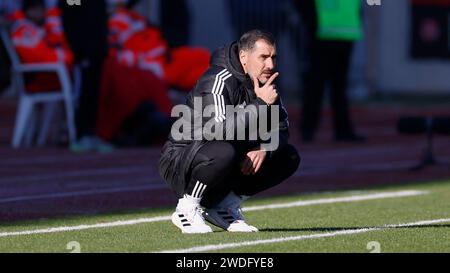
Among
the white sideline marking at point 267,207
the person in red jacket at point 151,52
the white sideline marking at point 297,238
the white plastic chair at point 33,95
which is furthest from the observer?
the person in red jacket at point 151,52

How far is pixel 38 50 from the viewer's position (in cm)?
1734

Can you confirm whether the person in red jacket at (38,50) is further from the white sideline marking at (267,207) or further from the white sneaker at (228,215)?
the white sneaker at (228,215)

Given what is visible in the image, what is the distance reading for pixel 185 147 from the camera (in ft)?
28.9

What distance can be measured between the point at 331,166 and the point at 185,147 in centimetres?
651

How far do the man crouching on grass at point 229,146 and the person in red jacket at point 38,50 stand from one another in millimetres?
8558

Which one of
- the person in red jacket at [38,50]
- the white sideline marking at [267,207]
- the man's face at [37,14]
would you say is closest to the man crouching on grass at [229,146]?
the white sideline marking at [267,207]

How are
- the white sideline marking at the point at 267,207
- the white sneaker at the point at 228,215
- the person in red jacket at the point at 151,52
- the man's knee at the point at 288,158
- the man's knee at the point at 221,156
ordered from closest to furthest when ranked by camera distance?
the man's knee at the point at 221,156, the man's knee at the point at 288,158, the white sneaker at the point at 228,215, the white sideline marking at the point at 267,207, the person in red jacket at the point at 151,52

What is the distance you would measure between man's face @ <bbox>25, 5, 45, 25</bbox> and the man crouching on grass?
33.4 feet

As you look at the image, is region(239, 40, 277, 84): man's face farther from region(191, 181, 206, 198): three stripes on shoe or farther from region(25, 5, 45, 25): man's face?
region(25, 5, 45, 25): man's face

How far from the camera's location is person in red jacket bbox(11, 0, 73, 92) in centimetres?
1727

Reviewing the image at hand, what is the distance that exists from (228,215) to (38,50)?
28.9 ft

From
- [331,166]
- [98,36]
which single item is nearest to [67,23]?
[98,36]

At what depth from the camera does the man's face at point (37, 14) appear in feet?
61.7
